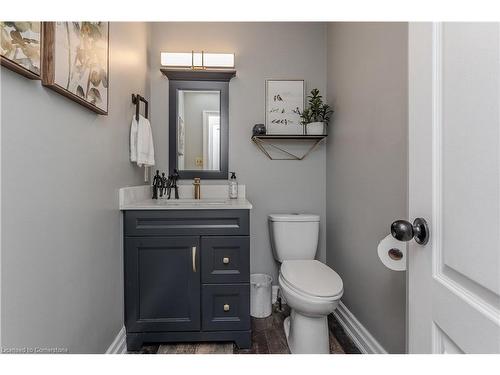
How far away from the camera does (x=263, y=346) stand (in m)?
1.60

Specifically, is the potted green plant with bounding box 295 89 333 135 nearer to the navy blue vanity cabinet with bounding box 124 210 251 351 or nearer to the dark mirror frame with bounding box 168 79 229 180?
the dark mirror frame with bounding box 168 79 229 180

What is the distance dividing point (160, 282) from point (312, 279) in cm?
89

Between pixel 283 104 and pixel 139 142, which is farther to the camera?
pixel 283 104

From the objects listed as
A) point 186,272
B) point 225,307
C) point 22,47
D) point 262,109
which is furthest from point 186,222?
point 262,109

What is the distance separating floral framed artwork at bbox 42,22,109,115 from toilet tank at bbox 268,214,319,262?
1.39 metres

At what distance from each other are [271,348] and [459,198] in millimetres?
1514

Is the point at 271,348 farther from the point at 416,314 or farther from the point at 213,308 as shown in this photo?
the point at 416,314

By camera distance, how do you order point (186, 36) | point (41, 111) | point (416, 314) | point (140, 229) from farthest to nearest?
point (186, 36)
point (140, 229)
point (41, 111)
point (416, 314)

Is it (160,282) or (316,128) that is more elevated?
(316,128)

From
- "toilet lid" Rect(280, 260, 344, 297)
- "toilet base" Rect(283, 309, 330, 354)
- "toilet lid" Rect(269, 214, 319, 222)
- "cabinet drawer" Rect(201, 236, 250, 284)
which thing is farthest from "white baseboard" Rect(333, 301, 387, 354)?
"cabinet drawer" Rect(201, 236, 250, 284)

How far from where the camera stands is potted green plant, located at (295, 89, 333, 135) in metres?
2.08

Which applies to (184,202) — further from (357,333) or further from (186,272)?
(357,333)
